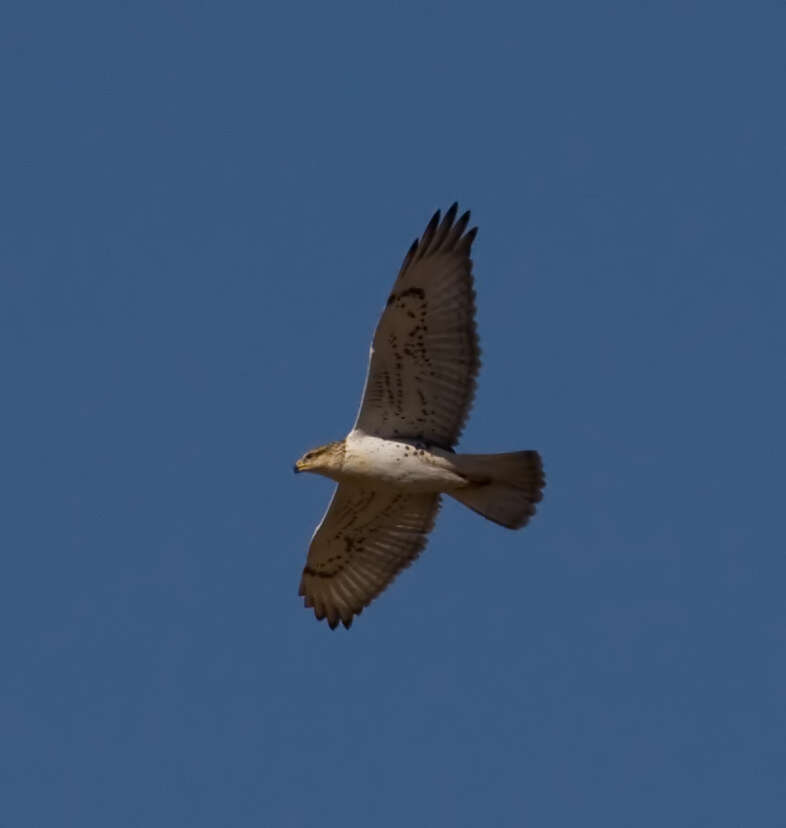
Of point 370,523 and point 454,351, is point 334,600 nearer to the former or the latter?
point 370,523

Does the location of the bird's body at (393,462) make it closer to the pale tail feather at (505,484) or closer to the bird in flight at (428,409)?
the bird in flight at (428,409)

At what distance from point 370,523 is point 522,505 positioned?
1622 millimetres

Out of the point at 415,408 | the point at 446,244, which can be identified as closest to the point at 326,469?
the point at 415,408

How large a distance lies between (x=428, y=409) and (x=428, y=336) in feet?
2.25

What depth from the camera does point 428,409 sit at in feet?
54.6

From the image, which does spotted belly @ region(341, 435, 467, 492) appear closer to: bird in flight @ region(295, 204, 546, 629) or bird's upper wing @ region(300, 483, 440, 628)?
bird in flight @ region(295, 204, 546, 629)

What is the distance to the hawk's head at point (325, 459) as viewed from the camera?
16578mm

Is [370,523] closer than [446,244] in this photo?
No

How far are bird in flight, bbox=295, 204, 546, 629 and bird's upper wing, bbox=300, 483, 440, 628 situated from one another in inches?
4.3

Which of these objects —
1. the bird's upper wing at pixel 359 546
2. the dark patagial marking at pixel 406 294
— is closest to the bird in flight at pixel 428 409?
the dark patagial marking at pixel 406 294

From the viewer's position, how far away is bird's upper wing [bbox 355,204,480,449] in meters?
16.3

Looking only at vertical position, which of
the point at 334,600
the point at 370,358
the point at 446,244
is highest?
the point at 446,244

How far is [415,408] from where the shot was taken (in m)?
16.6

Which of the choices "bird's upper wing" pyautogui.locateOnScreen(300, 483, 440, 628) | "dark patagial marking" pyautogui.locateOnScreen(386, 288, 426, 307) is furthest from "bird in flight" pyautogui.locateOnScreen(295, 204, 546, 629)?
"bird's upper wing" pyautogui.locateOnScreen(300, 483, 440, 628)
